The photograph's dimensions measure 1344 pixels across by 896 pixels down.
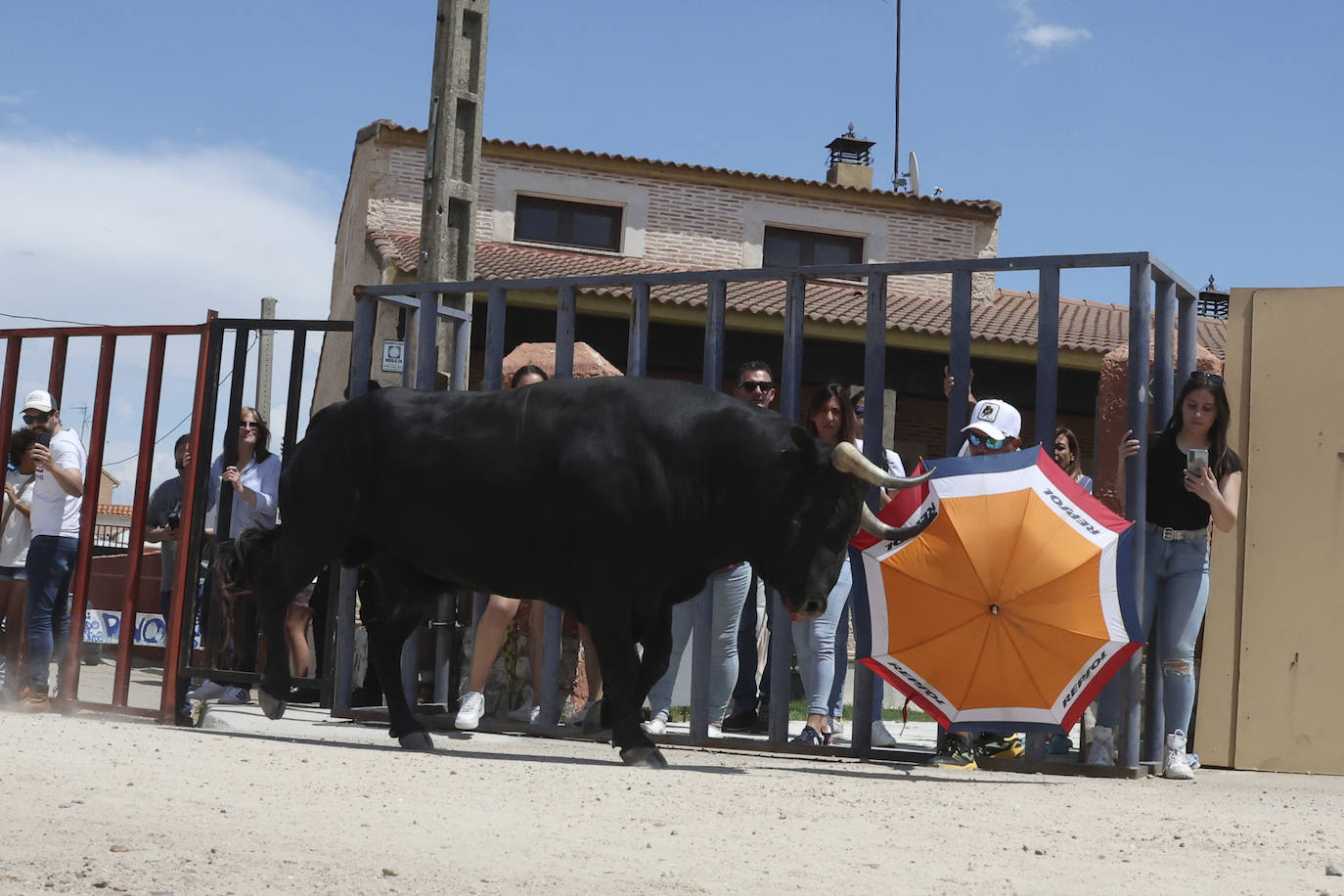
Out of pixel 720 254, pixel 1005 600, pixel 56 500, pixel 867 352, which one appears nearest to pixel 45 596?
pixel 56 500

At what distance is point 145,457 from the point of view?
7941 mm

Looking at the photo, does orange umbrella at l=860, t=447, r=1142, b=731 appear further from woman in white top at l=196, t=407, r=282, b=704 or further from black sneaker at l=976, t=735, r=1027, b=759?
woman in white top at l=196, t=407, r=282, b=704

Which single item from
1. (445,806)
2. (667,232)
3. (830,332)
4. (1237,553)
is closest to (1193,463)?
(1237,553)

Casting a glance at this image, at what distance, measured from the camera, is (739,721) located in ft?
29.8

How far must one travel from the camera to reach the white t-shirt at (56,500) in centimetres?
831

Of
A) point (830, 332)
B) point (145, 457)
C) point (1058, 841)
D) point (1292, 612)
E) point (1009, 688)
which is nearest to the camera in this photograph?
point (1058, 841)

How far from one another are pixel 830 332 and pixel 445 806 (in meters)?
12.7

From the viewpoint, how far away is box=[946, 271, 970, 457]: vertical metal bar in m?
7.14

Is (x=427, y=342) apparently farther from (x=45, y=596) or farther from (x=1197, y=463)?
(x=1197, y=463)

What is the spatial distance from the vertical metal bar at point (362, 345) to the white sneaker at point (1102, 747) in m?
3.95

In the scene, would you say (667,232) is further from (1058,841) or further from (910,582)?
(1058,841)

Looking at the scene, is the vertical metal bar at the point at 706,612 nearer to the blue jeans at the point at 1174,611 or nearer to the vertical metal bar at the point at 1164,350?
the blue jeans at the point at 1174,611

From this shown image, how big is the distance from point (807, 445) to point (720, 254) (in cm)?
1776

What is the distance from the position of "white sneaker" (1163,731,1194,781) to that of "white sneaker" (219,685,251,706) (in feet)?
17.5
